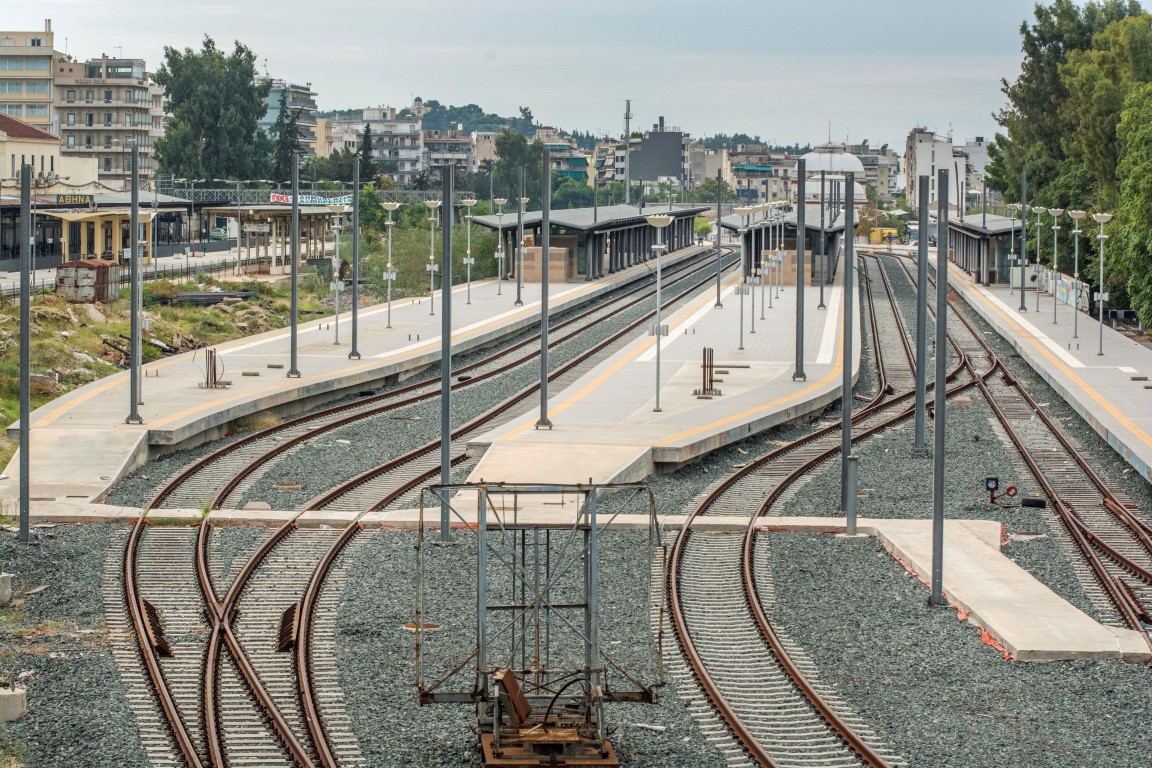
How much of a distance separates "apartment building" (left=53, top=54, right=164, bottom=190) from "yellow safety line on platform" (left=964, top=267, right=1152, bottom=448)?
87.8 metres

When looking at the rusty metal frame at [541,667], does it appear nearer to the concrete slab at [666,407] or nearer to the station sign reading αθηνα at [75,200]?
the concrete slab at [666,407]

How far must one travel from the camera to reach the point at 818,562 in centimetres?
1984

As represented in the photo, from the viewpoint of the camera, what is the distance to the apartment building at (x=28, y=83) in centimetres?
12900

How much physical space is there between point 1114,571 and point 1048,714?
6471mm

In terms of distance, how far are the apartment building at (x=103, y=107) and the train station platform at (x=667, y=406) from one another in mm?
91502

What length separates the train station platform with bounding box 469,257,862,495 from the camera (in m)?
25.4

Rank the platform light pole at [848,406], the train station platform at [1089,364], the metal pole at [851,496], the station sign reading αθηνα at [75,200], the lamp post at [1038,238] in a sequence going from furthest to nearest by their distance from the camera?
the station sign reading αθηνα at [75,200]
the lamp post at [1038,238]
the train station platform at [1089,364]
the platform light pole at [848,406]
the metal pole at [851,496]

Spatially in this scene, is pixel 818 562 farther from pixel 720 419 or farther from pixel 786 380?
pixel 786 380

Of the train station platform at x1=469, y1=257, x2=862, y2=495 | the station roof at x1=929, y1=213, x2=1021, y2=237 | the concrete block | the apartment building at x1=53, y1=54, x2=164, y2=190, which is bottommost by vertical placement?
the concrete block

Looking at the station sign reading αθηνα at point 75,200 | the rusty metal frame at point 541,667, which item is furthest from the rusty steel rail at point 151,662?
the station sign reading αθηνα at point 75,200

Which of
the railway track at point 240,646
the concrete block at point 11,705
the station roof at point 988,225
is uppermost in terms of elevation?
the station roof at point 988,225

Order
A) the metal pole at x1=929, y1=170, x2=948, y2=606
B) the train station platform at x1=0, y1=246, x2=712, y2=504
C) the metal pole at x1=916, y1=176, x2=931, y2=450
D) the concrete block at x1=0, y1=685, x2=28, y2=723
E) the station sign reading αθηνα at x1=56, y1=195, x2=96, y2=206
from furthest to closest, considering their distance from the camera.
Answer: the station sign reading αθηνα at x1=56, y1=195, x2=96, y2=206
the train station platform at x1=0, y1=246, x2=712, y2=504
the metal pole at x1=916, y1=176, x2=931, y2=450
the metal pole at x1=929, y1=170, x2=948, y2=606
the concrete block at x1=0, y1=685, x2=28, y2=723

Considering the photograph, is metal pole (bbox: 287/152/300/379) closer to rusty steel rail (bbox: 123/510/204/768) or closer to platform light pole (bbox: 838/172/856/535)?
platform light pole (bbox: 838/172/856/535)

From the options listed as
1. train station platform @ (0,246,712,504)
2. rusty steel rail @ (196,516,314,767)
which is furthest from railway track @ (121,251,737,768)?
train station platform @ (0,246,712,504)
